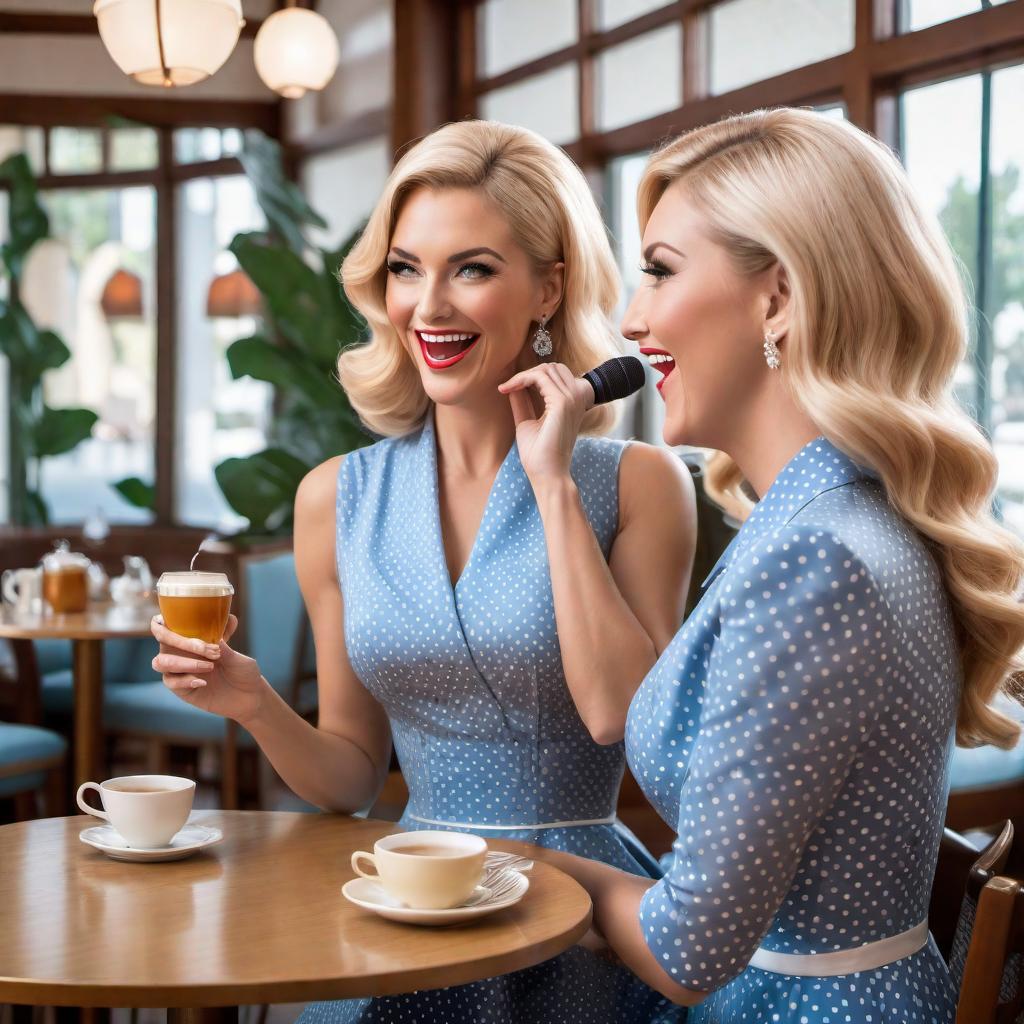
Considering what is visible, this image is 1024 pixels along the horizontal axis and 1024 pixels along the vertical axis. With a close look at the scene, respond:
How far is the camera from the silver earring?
2055 millimetres

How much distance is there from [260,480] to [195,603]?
386 cm

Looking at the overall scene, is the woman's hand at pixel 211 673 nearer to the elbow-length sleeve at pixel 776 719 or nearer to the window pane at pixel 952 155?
the elbow-length sleeve at pixel 776 719

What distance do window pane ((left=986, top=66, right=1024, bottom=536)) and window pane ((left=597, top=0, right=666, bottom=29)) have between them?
157 cm

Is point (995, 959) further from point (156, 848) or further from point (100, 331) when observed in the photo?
point (100, 331)

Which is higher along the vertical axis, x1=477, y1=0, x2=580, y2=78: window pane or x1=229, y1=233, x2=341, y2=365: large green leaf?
x1=477, y1=0, x2=580, y2=78: window pane

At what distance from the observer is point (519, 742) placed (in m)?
1.93

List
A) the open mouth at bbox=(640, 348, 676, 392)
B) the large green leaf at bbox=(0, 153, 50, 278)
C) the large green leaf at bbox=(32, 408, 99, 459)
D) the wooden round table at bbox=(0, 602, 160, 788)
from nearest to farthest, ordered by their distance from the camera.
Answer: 1. the open mouth at bbox=(640, 348, 676, 392)
2. the wooden round table at bbox=(0, 602, 160, 788)
3. the large green leaf at bbox=(32, 408, 99, 459)
4. the large green leaf at bbox=(0, 153, 50, 278)

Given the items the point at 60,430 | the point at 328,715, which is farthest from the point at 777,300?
the point at 60,430

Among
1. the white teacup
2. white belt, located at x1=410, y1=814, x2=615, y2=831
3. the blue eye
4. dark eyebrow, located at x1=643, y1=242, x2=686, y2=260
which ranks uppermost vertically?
the blue eye

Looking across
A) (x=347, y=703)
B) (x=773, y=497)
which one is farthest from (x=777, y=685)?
(x=347, y=703)

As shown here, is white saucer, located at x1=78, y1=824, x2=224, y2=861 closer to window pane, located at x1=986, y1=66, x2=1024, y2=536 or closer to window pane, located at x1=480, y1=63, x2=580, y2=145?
window pane, located at x1=986, y1=66, x2=1024, y2=536

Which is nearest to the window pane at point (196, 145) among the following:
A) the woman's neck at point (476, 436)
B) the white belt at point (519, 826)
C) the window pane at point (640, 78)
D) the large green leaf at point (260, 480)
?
the large green leaf at point (260, 480)

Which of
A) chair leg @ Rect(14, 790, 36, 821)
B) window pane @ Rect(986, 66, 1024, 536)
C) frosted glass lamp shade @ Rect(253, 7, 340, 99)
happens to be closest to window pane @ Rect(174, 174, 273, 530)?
frosted glass lamp shade @ Rect(253, 7, 340, 99)

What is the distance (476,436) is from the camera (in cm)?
208
